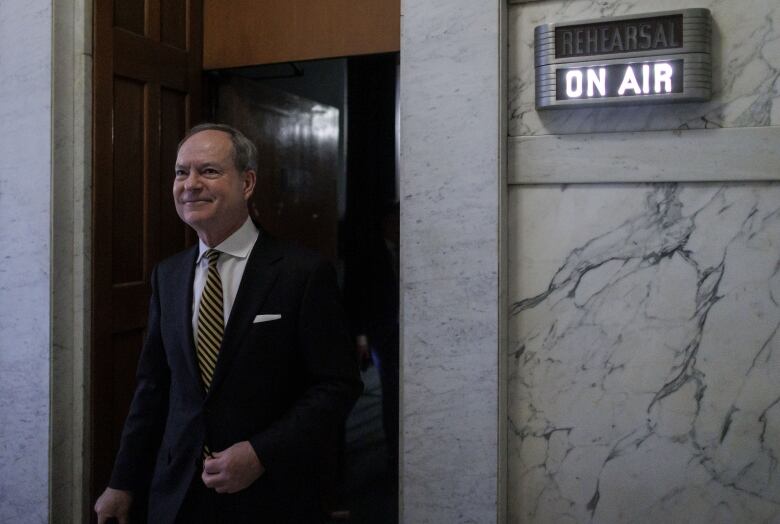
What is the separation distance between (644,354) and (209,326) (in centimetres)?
139

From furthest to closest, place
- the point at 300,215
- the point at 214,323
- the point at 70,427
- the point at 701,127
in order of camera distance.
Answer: the point at 300,215, the point at 70,427, the point at 701,127, the point at 214,323

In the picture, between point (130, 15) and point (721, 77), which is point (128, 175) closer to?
point (130, 15)

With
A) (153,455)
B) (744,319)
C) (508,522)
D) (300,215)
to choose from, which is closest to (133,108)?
(300,215)

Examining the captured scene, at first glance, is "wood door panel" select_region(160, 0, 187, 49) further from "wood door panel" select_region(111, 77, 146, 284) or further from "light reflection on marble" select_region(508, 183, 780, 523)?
"light reflection on marble" select_region(508, 183, 780, 523)

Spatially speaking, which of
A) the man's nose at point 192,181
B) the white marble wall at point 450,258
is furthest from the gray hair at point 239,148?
the white marble wall at point 450,258

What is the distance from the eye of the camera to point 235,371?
215 centimetres

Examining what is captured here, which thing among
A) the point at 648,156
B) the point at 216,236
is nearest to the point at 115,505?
the point at 216,236

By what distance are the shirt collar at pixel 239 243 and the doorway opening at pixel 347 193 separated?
1.35 m

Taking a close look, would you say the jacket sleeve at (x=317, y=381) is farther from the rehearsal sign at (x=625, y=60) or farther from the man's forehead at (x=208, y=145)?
the rehearsal sign at (x=625, y=60)

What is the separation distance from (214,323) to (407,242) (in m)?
0.78

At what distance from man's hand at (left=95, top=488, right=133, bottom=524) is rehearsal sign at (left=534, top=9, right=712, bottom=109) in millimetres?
1838

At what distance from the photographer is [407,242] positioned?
268cm

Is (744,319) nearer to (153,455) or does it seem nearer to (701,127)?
(701,127)

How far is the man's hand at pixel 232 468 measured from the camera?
2.03 m
